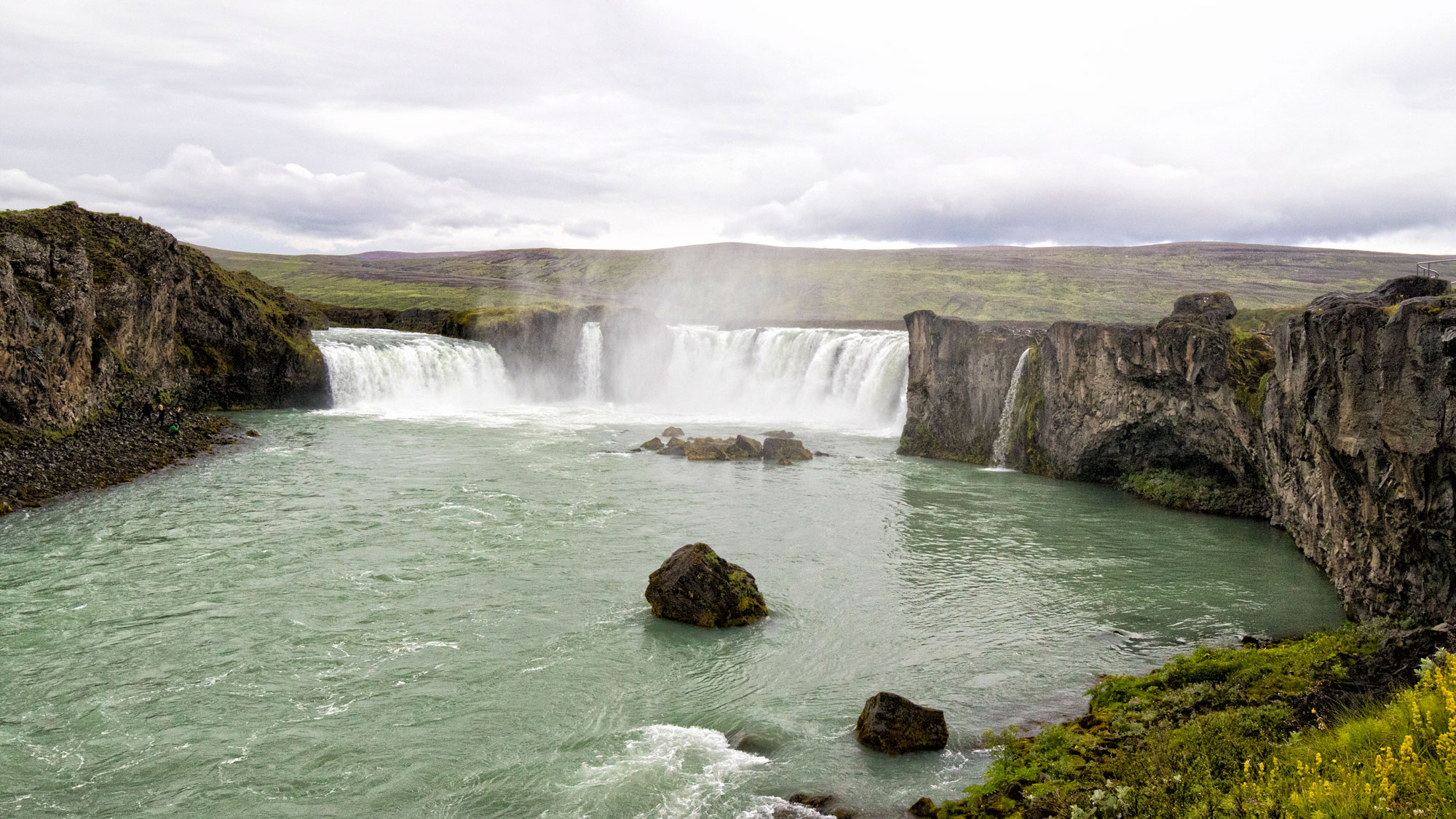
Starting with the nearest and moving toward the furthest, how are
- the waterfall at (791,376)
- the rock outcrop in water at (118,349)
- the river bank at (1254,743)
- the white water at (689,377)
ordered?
the river bank at (1254,743), the rock outcrop in water at (118,349), the waterfall at (791,376), the white water at (689,377)

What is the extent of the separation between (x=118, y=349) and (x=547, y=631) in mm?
33587

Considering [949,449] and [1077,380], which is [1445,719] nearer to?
[1077,380]

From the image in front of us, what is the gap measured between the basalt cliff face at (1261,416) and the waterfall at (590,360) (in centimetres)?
3205

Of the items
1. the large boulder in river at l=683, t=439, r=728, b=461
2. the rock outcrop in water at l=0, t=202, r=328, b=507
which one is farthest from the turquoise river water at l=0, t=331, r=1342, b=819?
the large boulder in river at l=683, t=439, r=728, b=461

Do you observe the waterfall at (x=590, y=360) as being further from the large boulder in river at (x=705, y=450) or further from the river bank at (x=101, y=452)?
the river bank at (x=101, y=452)

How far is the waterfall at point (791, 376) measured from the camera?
52625mm

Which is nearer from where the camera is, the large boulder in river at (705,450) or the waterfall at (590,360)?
the large boulder in river at (705,450)

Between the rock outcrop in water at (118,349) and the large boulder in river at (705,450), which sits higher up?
the rock outcrop in water at (118,349)

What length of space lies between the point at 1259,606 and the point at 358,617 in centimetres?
1935

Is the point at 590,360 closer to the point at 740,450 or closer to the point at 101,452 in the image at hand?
the point at 740,450

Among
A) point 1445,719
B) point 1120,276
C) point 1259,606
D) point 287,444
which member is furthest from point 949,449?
point 1120,276

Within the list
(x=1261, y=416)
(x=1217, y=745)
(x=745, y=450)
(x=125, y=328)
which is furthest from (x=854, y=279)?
(x=1217, y=745)

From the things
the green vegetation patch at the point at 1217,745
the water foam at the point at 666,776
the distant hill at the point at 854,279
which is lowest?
the water foam at the point at 666,776

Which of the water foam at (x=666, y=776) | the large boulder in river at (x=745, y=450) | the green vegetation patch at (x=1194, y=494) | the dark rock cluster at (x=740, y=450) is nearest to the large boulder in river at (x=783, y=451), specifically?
the dark rock cluster at (x=740, y=450)
